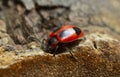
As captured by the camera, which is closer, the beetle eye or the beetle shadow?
the beetle shadow

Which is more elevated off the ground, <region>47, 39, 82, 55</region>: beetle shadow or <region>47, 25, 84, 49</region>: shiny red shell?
<region>47, 25, 84, 49</region>: shiny red shell

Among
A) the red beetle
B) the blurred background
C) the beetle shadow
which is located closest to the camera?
the blurred background

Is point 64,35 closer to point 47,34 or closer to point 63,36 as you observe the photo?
point 63,36

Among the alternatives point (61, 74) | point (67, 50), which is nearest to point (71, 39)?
point (67, 50)

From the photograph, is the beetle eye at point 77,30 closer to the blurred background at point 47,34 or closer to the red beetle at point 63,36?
the red beetle at point 63,36

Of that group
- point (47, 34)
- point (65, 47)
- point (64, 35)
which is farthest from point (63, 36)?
point (47, 34)

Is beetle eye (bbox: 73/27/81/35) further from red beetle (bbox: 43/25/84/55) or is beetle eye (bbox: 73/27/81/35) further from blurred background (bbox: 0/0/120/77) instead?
blurred background (bbox: 0/0/120/77)

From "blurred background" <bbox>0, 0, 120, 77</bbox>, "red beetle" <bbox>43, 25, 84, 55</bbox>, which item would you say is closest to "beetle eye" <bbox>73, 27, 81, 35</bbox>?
"red beetle" <bbox>43, 25, 84, 55</bbox>

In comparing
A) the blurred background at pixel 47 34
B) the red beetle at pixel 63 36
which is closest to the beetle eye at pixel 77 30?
the red beetle at pixel 63 36

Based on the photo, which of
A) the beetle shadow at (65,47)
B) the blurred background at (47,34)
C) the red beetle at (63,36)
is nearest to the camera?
the blurred background at (47,34)
